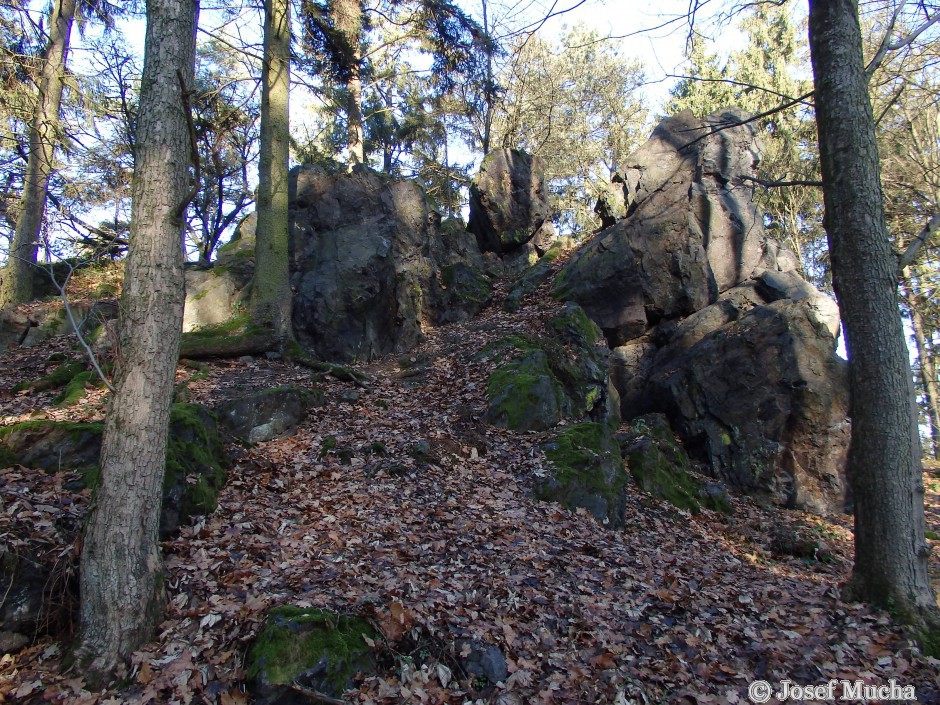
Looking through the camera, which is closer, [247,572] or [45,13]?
[247,572]

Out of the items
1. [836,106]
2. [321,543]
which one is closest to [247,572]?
[321,543]

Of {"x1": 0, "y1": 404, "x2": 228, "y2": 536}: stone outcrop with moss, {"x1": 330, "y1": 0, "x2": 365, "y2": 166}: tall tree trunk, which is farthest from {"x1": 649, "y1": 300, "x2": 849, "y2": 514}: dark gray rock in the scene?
{"x1": 330, "y1": 0, "x2": 365, "y2": 166}: tall tree trunk

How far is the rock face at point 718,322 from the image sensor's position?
12344 mm

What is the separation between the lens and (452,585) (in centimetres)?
510

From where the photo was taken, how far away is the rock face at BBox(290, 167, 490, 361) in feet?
42.2

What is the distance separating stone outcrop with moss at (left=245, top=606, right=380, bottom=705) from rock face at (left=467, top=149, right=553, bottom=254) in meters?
17.0

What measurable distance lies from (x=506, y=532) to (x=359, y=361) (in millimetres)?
7259

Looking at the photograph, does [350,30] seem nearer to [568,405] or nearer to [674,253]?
[674,253]

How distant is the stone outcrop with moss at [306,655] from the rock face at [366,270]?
868 cm

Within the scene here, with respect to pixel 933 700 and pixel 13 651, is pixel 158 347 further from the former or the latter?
pixel 933 700

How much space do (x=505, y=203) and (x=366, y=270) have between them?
805 centimetres

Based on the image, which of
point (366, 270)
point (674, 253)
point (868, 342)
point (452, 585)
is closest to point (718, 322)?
point (674, 253)

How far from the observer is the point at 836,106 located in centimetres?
585

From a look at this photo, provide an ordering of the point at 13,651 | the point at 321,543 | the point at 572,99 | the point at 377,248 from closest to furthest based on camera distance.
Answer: the point at 13,651 → the point at 321,543 → the point at 377,248 → the point at 572,99
